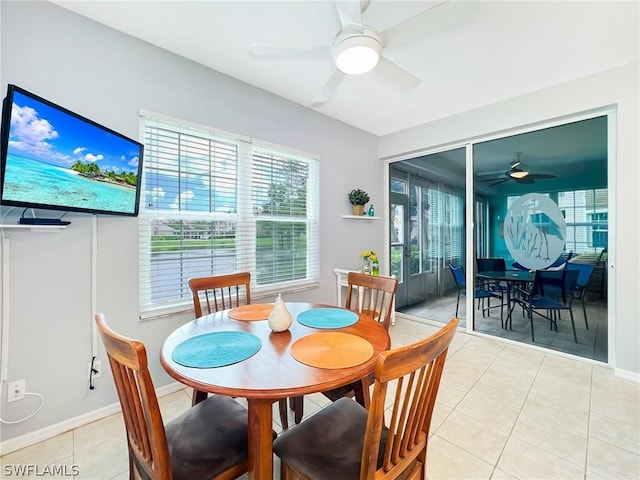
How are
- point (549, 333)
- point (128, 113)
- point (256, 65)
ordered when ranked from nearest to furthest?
point (128, 113) < point (256, 65) < point (549, 333)

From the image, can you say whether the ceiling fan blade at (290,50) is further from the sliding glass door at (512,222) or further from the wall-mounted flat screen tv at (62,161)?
the sliding glass door at (512,222)

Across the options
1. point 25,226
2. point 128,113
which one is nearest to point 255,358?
point 25,226

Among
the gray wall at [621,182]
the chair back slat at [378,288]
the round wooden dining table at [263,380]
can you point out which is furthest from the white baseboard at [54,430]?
the gray wall at [621,182]

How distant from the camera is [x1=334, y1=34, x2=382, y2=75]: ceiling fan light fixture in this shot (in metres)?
1.57

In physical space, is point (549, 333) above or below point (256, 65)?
below

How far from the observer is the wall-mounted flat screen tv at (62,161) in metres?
1.41

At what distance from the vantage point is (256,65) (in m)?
2.43

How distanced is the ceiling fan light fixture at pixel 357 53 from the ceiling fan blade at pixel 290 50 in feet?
0.33

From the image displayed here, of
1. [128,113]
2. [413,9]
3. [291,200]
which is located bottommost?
[291,200]

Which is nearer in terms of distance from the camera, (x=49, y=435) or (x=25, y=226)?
(x=25, y=226)

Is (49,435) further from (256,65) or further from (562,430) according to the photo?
(562,430)

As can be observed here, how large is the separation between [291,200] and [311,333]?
Answer: 6.42ft

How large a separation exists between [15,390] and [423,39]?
3.56m
